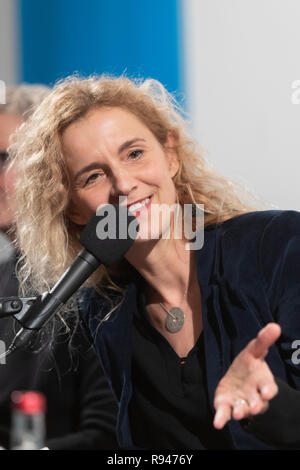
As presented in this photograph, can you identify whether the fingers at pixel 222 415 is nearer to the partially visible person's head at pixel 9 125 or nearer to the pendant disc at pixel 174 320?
the pendant disc at pixel 174 320

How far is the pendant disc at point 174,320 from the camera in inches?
35.1

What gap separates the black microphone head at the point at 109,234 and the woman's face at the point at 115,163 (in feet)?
0.44

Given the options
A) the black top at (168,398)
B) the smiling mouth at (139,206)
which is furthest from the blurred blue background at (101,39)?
the black top at (168,398)

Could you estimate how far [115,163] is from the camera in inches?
33.5

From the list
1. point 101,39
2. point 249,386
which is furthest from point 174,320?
point 101,39

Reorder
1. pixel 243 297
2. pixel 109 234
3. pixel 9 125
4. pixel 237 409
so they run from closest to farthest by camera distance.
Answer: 1. pixel 237 409
2. pixel 109 234
3. pixel 243 297
4. pixel 9 125

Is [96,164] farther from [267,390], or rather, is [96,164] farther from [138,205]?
[267,390]

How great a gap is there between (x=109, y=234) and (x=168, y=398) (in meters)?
0.32

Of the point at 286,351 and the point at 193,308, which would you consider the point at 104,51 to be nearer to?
the point at 193,308

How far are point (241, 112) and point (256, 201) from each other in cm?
18

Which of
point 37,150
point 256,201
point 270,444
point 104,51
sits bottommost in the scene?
point 270,444

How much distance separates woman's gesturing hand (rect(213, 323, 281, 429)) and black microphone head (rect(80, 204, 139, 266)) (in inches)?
7.2

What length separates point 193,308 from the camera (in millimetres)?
896
